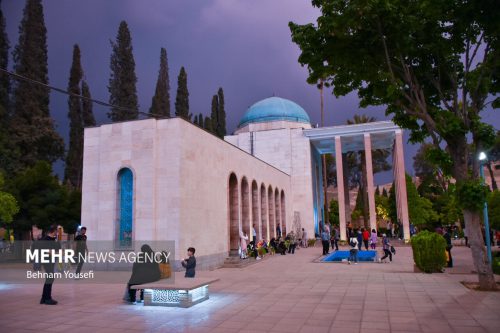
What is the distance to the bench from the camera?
8.14 m

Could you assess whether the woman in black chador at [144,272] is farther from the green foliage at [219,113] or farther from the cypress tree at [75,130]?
the green foliage at [219,113]

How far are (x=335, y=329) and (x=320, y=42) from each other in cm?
757

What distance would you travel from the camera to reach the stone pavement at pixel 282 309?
6.56 meters

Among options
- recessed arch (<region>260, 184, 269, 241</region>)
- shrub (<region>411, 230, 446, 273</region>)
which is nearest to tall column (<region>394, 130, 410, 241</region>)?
recessed arch (<region>260, 184, 269, 241</region>)

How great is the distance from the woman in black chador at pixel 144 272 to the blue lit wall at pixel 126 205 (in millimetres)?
6314

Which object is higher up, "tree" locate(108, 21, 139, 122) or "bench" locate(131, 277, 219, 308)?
"tree" locate(108, 21, 139, 122)

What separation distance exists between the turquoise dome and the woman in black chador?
93.2ft

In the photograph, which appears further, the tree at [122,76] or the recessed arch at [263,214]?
the tree at [122,76]

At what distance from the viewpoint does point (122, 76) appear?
40.0 metres

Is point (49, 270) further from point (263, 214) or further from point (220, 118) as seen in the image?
point (220, 118)

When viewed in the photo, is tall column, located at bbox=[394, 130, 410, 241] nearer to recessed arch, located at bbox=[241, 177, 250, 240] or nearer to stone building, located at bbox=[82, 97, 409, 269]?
stone building, located at bbox=[82, 97, 409, 269]

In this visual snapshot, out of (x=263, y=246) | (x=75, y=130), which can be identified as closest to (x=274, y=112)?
(x=263, y=246)

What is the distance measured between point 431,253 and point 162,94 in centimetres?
3566

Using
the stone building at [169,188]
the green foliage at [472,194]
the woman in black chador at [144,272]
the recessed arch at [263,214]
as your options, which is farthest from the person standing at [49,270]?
the recessed arch at [263,214]
